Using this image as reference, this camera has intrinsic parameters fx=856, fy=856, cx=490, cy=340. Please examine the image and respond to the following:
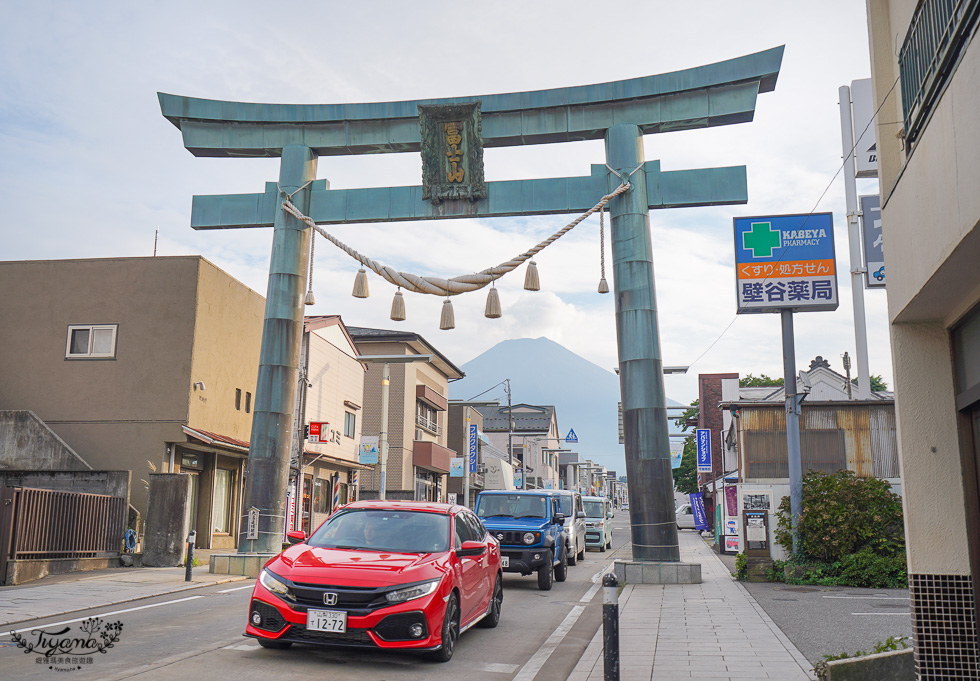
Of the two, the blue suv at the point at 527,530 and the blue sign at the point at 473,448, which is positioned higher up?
the blue sign at the point at 473,448

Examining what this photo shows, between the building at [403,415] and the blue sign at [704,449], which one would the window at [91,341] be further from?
the blue sign at [704,449]

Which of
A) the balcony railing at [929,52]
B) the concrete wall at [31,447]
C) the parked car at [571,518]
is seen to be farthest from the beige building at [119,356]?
the balcony railing at [929,52]

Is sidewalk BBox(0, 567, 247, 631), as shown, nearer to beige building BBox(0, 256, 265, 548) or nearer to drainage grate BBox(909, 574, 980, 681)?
beige building BBox(0, 256, 265, 548)

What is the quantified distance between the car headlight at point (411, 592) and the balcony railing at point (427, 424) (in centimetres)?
4080

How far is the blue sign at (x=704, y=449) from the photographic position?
40469 mm

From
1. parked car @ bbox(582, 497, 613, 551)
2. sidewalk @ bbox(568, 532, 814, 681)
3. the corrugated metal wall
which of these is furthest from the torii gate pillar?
parked car @ bbox(582, 497, 613, 551)

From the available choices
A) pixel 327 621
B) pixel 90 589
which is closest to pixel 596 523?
pixel 90 589

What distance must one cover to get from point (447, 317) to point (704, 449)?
87.8 ft

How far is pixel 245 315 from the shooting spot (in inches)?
1085

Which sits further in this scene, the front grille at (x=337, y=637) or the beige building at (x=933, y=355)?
the front grille at (x=337, y=637)

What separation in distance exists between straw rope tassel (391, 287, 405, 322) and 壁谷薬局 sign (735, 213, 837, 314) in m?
7.77

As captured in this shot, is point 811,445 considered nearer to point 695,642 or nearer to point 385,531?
point 695,642

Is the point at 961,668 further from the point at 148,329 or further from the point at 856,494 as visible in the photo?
the point at 148,329

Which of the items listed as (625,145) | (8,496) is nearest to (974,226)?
(625,145)
